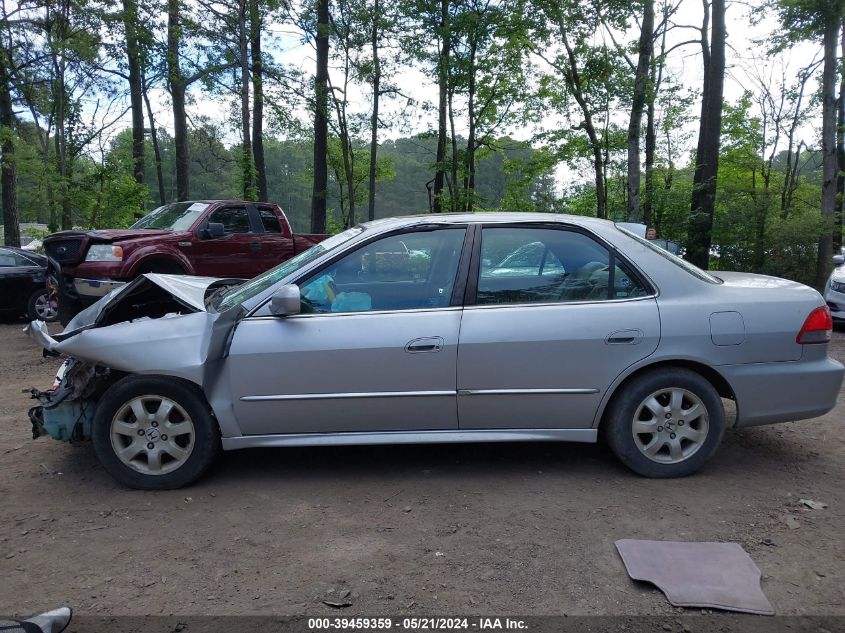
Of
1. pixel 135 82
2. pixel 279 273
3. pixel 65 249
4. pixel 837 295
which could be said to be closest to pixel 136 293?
pixel 279 273

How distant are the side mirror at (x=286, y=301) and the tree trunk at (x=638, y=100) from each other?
12.3 m

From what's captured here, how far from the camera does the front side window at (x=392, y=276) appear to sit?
13.1ft

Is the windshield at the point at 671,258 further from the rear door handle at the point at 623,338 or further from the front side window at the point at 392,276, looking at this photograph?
the front side window at the point at 392,276

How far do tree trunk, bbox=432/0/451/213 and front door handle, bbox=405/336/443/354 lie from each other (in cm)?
1662

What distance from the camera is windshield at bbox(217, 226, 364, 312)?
4086mm

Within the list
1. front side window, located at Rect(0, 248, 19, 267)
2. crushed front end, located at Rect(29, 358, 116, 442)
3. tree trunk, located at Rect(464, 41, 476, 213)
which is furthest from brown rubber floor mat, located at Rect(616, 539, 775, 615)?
tree trunk, located at Rect(464, 41, 476, 213)

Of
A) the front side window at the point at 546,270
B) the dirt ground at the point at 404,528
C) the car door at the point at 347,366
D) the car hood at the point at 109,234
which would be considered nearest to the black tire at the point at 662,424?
the dirt ground at the point at 404,528

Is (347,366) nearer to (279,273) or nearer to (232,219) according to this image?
(279,273)

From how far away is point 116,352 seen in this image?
3867mm

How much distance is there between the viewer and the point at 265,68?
71.1 ft

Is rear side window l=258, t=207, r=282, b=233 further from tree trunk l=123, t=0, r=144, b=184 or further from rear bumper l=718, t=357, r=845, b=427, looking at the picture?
tree trunk l=123, t=0, r=144, b=184

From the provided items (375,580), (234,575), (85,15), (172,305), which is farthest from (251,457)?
(85,15)

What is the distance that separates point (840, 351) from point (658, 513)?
21.4ft

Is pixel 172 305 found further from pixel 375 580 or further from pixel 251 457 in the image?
pixel 375 580
